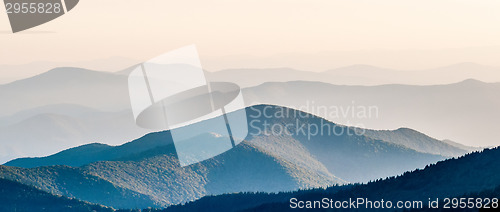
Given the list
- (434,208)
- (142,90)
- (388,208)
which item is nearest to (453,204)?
(434,208)

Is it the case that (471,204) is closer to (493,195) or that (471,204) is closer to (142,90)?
(493,195)

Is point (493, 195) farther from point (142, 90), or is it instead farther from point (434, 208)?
point (142, 90)

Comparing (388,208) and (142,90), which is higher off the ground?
(142,90)

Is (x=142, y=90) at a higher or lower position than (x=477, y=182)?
higher

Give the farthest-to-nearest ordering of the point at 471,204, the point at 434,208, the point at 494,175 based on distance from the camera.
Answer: the point at 494,175 < the point at 434,208 < the point at 471,204

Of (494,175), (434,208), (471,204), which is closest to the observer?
(471,204)

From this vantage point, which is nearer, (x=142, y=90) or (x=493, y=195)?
(x=493, y=195)

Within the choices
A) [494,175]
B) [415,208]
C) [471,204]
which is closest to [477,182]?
[494,175]

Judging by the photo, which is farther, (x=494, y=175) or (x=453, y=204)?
(x=494, y=175)

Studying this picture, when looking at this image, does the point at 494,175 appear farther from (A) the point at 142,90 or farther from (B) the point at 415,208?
(A) the point at 142,90
